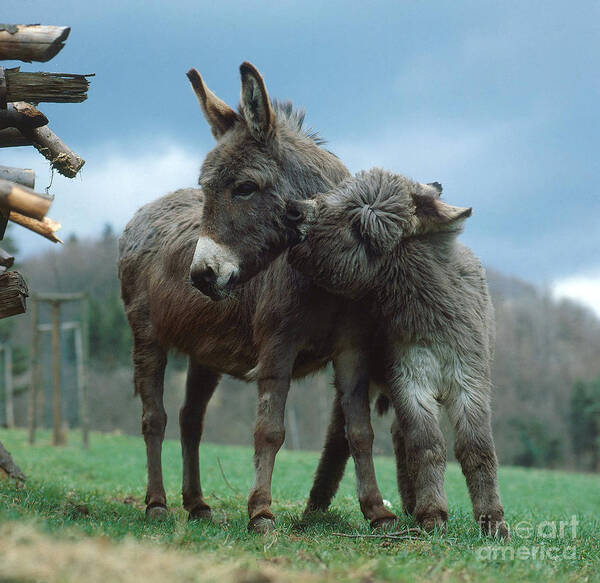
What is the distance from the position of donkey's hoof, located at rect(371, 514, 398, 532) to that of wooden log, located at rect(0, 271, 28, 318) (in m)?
2.94

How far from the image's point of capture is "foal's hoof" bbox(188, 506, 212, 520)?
19.0 feet

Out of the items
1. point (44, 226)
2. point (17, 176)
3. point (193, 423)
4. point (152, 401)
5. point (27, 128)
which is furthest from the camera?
point (193, 423)

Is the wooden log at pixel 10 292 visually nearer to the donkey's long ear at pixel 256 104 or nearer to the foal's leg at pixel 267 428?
the foal's leg at pixel 267 428

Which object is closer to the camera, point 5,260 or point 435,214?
point 435,214

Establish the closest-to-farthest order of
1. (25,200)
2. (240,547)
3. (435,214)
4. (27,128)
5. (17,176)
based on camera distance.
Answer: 1. (25,200)
2. (240,547)
3. (17,176)
4. (435,214)
5. (27,128)

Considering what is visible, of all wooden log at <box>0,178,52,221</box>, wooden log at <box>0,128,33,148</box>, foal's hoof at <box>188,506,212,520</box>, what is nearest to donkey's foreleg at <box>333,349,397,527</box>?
foal's hoof at <box>188,506,212,520</box>

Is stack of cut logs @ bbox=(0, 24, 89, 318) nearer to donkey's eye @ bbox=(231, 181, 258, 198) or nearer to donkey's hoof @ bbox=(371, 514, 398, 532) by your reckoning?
donkey's eye @ bbox=(231, 181, 258, 198)

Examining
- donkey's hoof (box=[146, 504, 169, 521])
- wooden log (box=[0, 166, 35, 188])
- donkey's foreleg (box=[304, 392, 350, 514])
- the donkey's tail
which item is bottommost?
donkey's hoof (box=[146, 504, 169, 521])

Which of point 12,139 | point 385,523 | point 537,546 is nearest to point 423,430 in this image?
point 385,523

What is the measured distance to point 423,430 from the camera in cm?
450

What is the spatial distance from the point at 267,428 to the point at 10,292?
2.12 meters

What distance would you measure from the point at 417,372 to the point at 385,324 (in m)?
0.42

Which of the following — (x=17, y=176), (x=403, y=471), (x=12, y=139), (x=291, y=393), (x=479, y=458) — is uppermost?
(x=12, y=139)

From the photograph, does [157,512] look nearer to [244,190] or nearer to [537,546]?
[244,190]
